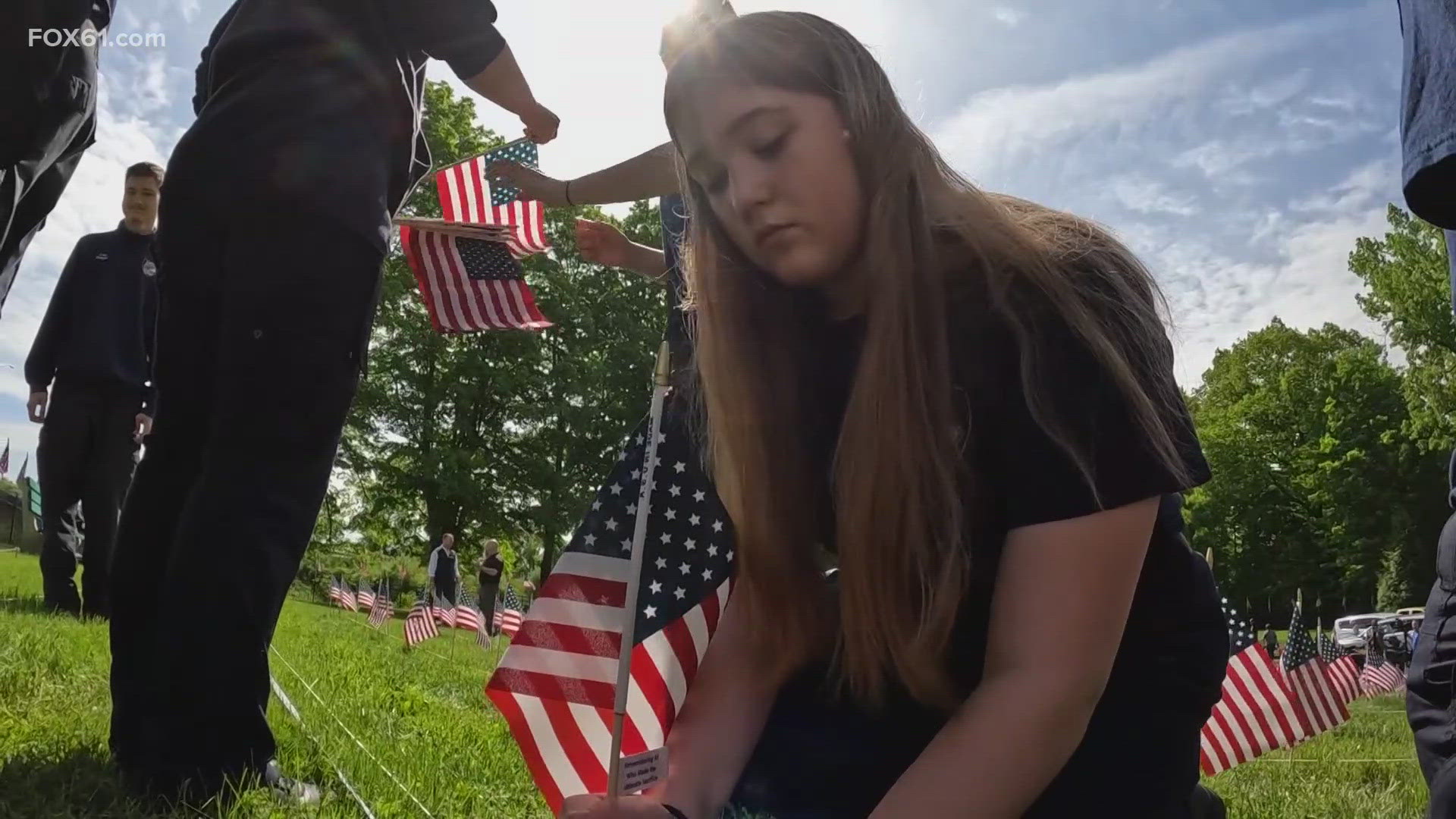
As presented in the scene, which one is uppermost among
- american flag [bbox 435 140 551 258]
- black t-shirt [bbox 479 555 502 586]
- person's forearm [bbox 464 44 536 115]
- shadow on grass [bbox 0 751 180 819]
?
american flag [bbox 435 140 551 258]

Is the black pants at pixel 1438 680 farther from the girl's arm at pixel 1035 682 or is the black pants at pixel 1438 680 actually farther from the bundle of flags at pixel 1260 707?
the bundle of flags at pixel 1260 707

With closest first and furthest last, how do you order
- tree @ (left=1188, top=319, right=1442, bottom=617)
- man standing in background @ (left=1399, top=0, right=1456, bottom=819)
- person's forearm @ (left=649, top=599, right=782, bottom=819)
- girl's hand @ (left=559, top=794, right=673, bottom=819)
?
1. man standing in background @ (left=1399, top=0, right=1456, bottom=819)
2. girl's hand @ (left=559, top=794, right=673, bottom=819)
3. person's forearm @ (left=649, top=599, right=782, bottom=819)
4. tree @ (left=1188, top=319, right=1442, bottom=617)

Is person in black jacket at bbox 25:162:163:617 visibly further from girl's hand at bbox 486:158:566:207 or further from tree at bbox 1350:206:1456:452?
tree at bbox 1350:206:1456:452

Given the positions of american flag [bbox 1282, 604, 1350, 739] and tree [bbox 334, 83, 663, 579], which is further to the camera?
tree [bbox 334, 83, 663, 579]

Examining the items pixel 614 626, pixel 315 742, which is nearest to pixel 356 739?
pixel 315 742

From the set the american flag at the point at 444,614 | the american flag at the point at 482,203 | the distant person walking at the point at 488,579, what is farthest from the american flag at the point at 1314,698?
the distant person walking at the point at 488,579

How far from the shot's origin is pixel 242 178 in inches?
82.7

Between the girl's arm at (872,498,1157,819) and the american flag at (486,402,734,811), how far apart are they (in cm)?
52

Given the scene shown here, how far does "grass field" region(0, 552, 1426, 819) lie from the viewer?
2.06 m

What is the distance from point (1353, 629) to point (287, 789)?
127ft

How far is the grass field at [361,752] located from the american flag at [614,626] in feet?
2.11

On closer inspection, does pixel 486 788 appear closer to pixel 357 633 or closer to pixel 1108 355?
pixel 1108 355

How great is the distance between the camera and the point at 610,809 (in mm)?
1271

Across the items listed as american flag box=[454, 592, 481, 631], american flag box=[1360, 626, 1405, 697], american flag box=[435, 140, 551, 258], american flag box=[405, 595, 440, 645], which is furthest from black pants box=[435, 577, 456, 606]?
american flag box=[435, 140, 551, 258]
